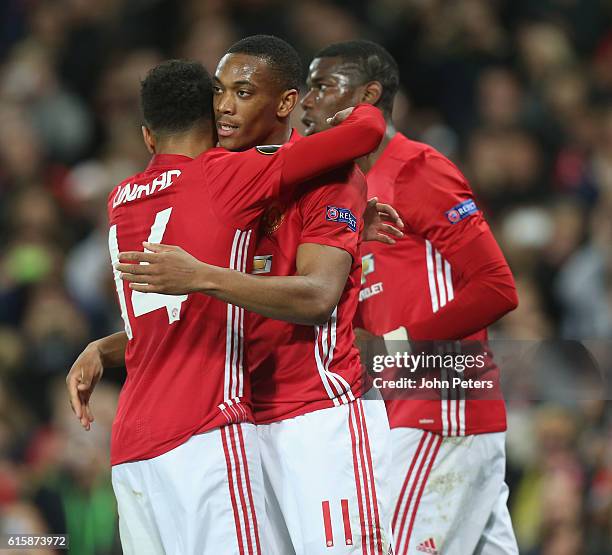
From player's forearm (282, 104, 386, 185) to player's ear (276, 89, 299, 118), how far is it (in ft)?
1.17

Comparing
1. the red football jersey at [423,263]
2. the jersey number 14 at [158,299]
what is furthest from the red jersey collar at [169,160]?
the red football jersey at [423,263]

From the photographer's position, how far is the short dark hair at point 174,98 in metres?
3.55

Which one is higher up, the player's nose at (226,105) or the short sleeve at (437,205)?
the player's nose at (226,105)

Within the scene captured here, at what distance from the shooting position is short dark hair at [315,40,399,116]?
459cm

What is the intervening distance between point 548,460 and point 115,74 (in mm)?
4996

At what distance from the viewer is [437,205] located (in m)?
4.25

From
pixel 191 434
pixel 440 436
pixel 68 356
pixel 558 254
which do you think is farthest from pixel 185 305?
pixel 558 254

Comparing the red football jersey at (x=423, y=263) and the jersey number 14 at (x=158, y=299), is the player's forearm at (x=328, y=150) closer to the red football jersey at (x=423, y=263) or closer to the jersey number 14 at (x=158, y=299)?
the jersey number 14 at (x=158, y=299)

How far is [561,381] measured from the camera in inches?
186

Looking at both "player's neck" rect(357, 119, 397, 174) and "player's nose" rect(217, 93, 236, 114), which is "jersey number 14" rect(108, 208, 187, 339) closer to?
"player's nose" rect(217, 93, 236, 114)

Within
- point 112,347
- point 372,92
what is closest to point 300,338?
point 112,347

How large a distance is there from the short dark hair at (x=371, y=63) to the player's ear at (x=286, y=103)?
86cm

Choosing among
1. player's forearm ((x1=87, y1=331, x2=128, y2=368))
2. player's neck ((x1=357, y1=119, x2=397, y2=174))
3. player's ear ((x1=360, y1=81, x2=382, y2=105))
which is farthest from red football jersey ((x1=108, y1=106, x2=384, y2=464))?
player's ear ((x1=360, y1=81, x2=382, y2=105))

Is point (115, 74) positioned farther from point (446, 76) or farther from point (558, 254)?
point (558, 254)
